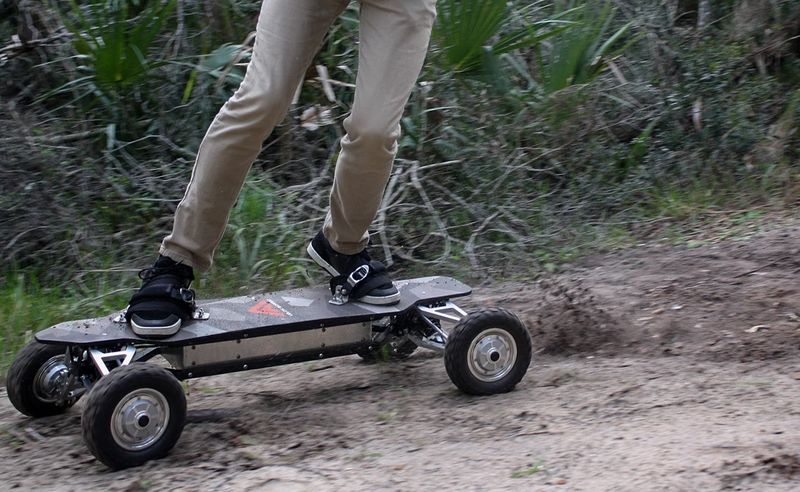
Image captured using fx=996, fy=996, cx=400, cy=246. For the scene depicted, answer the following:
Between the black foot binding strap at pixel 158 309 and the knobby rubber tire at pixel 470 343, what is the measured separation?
3.13 ft

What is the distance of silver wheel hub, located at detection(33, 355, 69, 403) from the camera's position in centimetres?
344

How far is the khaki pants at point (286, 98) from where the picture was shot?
3.36 meters

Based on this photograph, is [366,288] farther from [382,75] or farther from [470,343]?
[382,75]

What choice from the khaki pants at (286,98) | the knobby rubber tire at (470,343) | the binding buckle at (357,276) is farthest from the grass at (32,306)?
the knobby rubber tire at (470,343)

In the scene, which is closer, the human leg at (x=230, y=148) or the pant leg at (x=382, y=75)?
the human leg at (x=230, y=148)

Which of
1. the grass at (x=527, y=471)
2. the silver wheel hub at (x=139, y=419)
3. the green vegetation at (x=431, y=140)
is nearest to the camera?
the grass at (x=527, y=471)

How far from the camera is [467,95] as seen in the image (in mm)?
6094

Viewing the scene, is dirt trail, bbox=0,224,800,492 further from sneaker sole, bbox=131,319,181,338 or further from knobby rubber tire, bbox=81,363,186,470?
sneaker sole, bbox=131,319,181,338

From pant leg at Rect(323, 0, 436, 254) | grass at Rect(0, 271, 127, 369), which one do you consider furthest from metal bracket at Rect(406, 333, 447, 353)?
grass at Rect(0, 271, 127, 369)

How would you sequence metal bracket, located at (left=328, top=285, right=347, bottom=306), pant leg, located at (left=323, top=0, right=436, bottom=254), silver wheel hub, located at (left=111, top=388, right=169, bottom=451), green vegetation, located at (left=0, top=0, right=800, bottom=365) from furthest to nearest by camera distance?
green vegetation, located at (left=0, top=0, right=800, bottom=365), metal bracket, located at (left=328, top=285, right=347, bottom=306), pant leg, located at (left=323, top=0, right=436, bottom=254), silver wheel hub, located at (left=111, top=388, right=169, bottom=451)

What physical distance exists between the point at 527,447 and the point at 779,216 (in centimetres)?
320

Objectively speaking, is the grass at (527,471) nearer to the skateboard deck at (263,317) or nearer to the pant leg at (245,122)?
the skateboard deck at (263,317)

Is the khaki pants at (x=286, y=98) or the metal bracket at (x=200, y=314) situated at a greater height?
the khaki pants at (x=286, y=98)

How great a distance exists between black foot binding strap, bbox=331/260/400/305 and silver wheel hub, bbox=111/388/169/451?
92 centimetres
